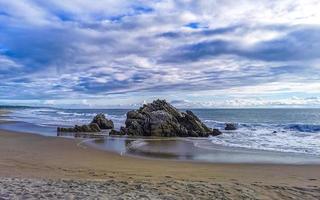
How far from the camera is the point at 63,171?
1262cm

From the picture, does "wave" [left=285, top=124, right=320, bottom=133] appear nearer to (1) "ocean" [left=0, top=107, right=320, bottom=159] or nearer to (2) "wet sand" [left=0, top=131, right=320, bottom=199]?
(1) "ocean" [left=0, top=107, right=320, bottom=159]

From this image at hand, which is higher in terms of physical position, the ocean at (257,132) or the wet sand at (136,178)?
the ocean at (257,132)

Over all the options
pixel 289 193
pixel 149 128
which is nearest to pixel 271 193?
pixel 289 193

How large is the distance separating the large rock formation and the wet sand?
12226mm

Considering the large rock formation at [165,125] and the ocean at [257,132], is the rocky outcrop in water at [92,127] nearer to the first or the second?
the ocean at [257,132]

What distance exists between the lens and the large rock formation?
31353 millimetres

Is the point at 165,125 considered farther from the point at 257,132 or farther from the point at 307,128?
the point at 307,128

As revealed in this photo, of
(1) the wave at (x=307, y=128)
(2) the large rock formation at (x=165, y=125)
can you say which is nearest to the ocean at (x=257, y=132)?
(1) the wave at (x=307, y=128)

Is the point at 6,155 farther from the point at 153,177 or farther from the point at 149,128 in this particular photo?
the point at 149,128

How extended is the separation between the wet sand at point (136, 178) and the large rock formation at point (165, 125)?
12226mm

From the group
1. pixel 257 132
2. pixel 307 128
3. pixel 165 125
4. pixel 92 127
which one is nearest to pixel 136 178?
pixel 165 125

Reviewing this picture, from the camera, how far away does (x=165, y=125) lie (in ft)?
104

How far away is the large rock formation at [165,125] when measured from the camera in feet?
103

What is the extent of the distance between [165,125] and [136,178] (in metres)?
20.2
